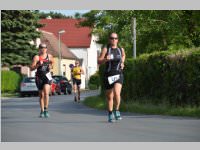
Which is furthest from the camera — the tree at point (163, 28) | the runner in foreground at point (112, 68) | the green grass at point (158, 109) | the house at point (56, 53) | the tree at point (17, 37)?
the house at point (56, 53)

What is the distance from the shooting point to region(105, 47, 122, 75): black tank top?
13.3 metres

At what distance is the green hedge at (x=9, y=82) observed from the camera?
51028 mm

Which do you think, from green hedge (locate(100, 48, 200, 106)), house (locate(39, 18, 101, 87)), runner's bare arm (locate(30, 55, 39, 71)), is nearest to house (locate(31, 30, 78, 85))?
house (locate(39, 18, 101, 87))

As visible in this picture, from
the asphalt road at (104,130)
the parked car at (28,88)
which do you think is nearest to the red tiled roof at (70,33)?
the parked car at (28,88)

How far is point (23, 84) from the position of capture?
44.1 m

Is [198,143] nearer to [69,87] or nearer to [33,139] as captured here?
[33,139]

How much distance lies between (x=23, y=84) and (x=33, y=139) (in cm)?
3413

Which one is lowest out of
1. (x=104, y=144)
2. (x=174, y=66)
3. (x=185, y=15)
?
(x=104, y=144)

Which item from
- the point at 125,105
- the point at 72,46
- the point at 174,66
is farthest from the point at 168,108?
the point at 72,46

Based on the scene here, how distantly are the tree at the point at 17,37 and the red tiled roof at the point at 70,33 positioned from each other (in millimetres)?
36946

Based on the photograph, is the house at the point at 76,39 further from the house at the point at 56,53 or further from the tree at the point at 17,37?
the tree at the point at 17,37

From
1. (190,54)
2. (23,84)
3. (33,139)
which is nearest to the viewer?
(33,139)

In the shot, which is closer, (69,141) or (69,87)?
(69,141)

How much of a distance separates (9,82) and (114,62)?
39027mm
